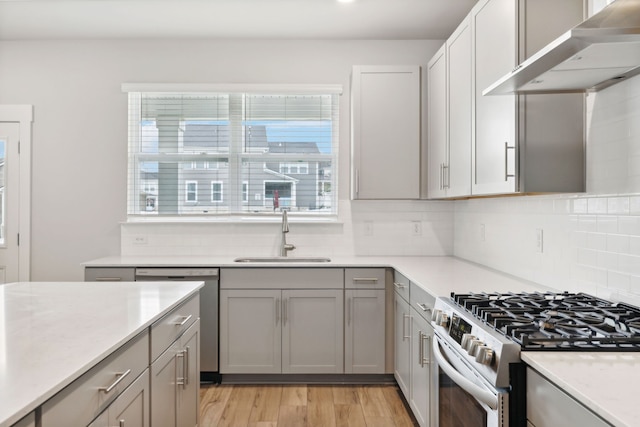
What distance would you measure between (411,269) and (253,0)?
2.17 m

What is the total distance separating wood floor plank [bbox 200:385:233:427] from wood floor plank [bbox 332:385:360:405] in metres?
0.75

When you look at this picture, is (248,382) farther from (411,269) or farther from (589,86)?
(589,86)

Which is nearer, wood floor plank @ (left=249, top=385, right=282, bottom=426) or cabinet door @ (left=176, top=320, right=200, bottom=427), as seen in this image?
cabinet door @ (left=176, top=320, right=200, bottom=427)

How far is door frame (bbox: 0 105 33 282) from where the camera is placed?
12.9ft

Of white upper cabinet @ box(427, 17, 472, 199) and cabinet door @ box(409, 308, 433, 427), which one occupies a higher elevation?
white upper cabinet @ box(427, 17, 472, 199)

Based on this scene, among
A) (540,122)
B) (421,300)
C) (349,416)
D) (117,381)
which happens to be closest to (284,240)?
(349,416)

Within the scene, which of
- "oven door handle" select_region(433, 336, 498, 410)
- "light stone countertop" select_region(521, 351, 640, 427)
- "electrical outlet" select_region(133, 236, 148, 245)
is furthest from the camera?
"electrical outlet" select_region(133, 236, 148, 245)

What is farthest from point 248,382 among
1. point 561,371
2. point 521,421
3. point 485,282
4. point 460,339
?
point 561,371

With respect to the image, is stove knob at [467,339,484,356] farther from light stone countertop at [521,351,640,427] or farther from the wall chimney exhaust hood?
the wall chimney exhaust hood

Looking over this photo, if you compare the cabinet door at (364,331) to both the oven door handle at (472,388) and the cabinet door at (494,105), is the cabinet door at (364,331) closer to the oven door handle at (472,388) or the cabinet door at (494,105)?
the cabinet door at (494,105)

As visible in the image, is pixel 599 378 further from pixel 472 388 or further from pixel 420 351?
pixel 420 351

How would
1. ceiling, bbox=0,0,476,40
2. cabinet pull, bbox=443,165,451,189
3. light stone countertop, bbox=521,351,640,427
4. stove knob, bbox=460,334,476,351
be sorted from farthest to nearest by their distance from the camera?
ceiling, bbox=0,0,476,40
cabinet pull, bbox=443,165,451,189
stove knob, bbox=460,334,476,351
light stone countertop, bbox=521,351,640,427

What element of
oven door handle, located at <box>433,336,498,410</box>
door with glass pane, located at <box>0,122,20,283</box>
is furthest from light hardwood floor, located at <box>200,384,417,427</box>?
door with glass pane, located at <box>0,122,20,283</box>

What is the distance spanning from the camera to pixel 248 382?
3.40 metres
